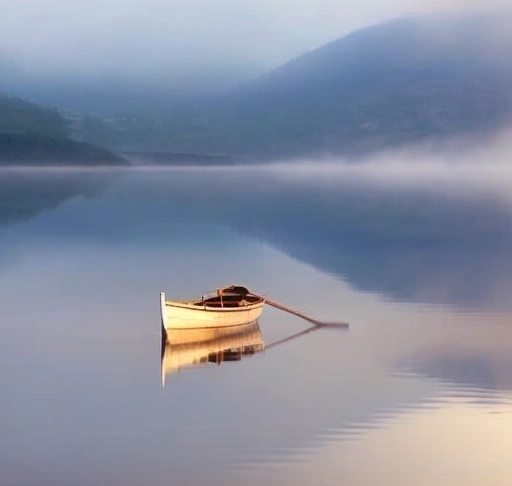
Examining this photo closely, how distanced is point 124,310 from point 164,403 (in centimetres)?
963

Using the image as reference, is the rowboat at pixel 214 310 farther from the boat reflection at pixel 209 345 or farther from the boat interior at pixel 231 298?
the boat reflection at pixel 209 345

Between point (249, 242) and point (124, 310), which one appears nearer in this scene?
point (124, 310)

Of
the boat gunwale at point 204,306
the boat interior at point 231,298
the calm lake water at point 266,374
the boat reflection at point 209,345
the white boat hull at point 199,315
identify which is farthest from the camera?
the boat interior at point 231,298

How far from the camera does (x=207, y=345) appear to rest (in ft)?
74.5

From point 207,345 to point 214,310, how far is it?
0.95 m

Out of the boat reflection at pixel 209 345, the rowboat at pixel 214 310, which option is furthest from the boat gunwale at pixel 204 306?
the boat reflection at pixel 209 345

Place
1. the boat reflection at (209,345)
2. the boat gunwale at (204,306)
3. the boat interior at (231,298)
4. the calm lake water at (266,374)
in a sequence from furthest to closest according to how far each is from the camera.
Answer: the boat interior at (231,298) < the boat gunwale at (204,306) < the boat reflection at (209,345) < the calm lake water at (266,374)

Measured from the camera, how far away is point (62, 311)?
27266mm

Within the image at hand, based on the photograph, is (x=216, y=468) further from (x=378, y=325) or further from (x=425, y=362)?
(x=378, y=325)

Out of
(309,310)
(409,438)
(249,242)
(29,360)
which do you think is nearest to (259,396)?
(409,438)

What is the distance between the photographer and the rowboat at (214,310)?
22.6 metres

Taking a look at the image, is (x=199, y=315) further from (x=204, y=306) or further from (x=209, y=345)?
(x=209, y=345)

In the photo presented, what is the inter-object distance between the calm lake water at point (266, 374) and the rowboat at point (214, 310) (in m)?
0.53

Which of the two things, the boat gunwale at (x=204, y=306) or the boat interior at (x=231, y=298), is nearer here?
the boat gunwale at (x=204, y=306)
